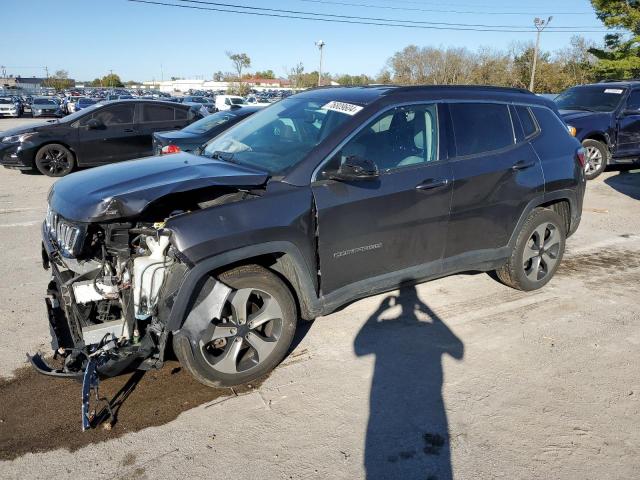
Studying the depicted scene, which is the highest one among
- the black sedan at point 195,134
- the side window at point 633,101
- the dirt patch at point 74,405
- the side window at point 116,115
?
the side window at point 633,101

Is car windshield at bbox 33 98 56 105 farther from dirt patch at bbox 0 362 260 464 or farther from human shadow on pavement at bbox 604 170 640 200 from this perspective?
Answer: dirt patch at bbox 0 362 260 464

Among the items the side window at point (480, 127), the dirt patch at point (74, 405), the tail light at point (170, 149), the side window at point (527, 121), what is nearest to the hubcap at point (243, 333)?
the dirt patch at point (74, 405)

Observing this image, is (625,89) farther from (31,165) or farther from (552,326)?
(31,165)

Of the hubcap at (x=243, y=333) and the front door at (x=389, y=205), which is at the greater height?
the front door at (x=389, y=205)

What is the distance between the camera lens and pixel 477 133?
434 cm

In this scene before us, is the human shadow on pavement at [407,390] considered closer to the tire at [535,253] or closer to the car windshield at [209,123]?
the tire at [535,253]

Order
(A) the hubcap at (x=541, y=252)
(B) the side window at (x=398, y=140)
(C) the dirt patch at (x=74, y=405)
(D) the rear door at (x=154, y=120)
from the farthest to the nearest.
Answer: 1. (D) the rear door at (x=154, y=120)
2. (A) the hubcap at (x=541, y=252)
3. (B) the side window at (x=398, y=140)
4. (C) the dirt patch at (x=74, y=405)

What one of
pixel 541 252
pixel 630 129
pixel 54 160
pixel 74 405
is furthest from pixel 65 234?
pixel 630 129

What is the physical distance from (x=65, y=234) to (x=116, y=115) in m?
9.07

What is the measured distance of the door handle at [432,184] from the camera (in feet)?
12.8

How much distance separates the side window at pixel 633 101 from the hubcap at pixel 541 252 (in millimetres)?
7756

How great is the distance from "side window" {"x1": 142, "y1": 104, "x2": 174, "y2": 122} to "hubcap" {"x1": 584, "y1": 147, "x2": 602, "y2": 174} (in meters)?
9.29

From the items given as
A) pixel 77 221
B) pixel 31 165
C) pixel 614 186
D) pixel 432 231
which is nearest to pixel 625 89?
pixel 614 186

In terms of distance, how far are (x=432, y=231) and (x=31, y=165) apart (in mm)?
9900
